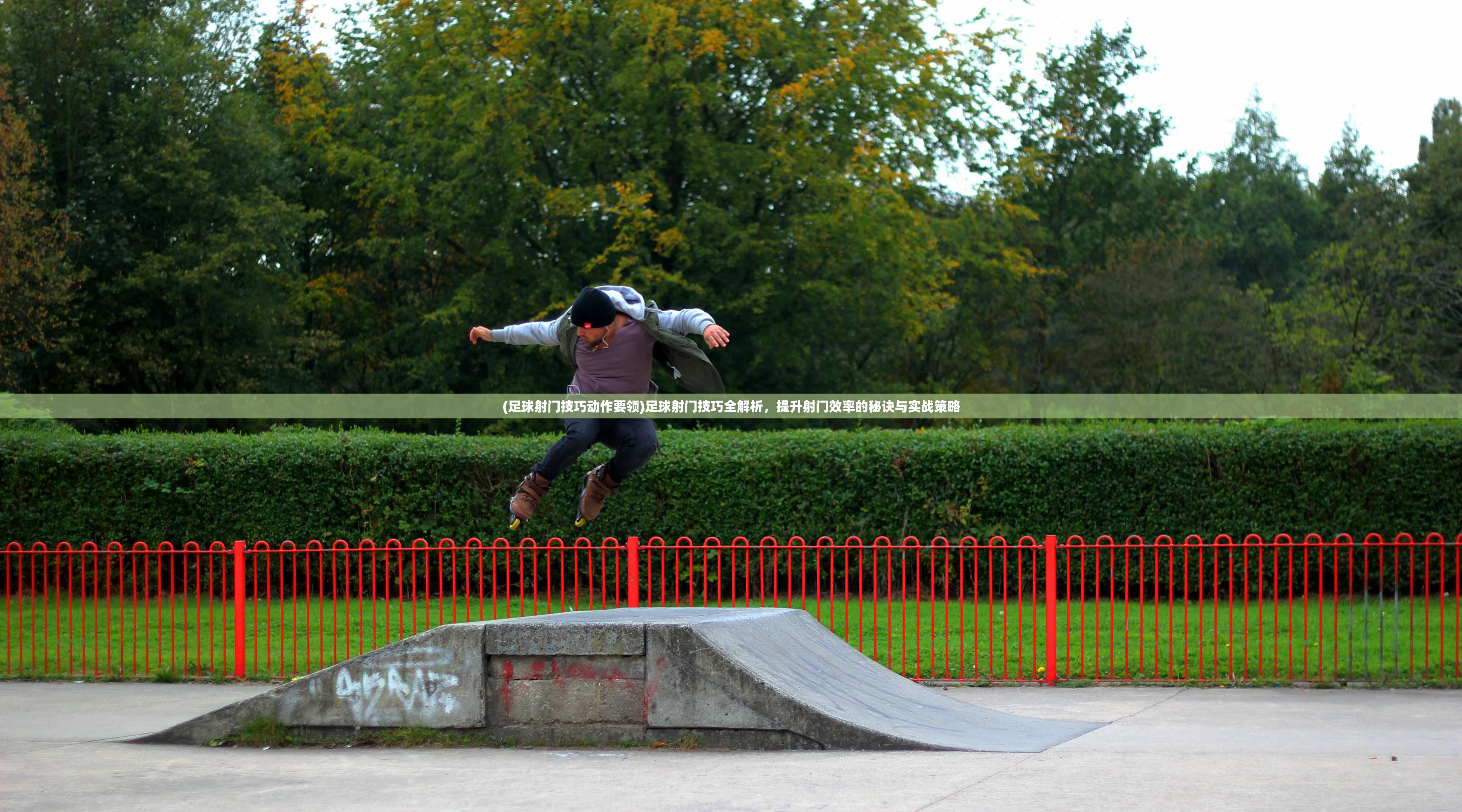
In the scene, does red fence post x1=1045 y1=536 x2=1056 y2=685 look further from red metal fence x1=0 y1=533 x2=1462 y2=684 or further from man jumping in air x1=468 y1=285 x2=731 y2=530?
man jumping in air x1=468 y1=285 x2=731 y2=530

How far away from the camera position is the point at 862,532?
17.1m

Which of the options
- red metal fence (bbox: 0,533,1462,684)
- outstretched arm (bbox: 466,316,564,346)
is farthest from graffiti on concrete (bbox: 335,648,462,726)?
outstretched arm (bbox: 466,316,564,346)

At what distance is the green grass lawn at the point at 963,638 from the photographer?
11891 mm

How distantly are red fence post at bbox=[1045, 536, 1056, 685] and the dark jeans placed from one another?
581 cm

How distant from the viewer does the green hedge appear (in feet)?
54.7

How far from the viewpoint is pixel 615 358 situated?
6684mm

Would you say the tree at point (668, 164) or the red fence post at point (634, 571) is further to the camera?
the tree at point (668, 164)

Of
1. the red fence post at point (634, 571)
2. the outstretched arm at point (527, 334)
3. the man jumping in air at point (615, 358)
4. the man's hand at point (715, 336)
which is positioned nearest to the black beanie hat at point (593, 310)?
the man jumping in air at point (615, 358)

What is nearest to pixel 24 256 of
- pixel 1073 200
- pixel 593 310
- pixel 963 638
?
pixel 963 638

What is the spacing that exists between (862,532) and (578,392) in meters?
10.7

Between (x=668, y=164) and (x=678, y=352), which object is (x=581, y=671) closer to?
(x=678, y=352)

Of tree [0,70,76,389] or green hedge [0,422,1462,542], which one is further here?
tree [0,70,76,389]

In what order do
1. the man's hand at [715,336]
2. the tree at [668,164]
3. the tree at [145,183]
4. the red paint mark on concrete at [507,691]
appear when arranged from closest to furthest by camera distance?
the man's hand at [715,336], the red paint mark on concrete at [507,691], the tree at [668,164], the tree at [145,183]

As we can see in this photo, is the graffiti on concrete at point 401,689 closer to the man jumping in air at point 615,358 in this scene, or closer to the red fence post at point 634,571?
the man jumping in air at point 615,358
